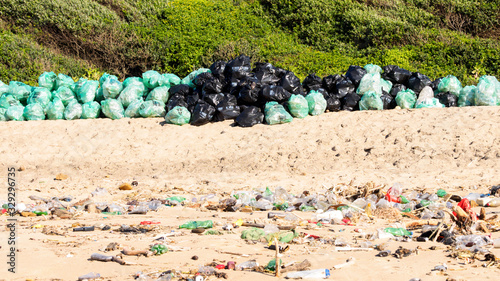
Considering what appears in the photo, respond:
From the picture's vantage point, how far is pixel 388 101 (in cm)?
782

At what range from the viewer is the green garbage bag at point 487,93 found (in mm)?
7301

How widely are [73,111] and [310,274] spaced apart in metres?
6.85

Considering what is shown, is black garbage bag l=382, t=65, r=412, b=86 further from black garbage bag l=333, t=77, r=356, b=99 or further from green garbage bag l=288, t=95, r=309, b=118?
green garbage bag l=288, t=95, r=309, b=118

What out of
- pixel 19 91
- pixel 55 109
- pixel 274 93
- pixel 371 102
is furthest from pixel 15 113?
pixel 371 102

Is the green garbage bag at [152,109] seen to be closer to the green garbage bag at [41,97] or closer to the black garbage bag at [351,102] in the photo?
the green garbage bag at [41,97]

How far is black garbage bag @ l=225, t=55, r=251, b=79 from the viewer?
27.1ft

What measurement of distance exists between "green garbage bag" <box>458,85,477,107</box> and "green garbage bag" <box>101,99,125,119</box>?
18.4 feet

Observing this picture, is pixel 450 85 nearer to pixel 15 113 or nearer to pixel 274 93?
pixel 274 93

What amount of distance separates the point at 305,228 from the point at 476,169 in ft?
9.67

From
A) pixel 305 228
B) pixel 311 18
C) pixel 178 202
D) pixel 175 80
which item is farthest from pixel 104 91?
pixel 311 18

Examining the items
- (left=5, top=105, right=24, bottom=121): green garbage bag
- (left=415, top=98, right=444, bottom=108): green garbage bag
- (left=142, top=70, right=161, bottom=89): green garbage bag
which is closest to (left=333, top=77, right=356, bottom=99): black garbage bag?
(left=415, top=98, right=444, bottom=108): green garbage bag

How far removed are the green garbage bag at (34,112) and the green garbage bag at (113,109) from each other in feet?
4.12

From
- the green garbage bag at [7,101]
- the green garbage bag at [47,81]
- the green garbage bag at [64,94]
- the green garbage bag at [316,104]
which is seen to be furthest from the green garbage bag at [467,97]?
the green garbage bag at [7,101]

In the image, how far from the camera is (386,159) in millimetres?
6480
